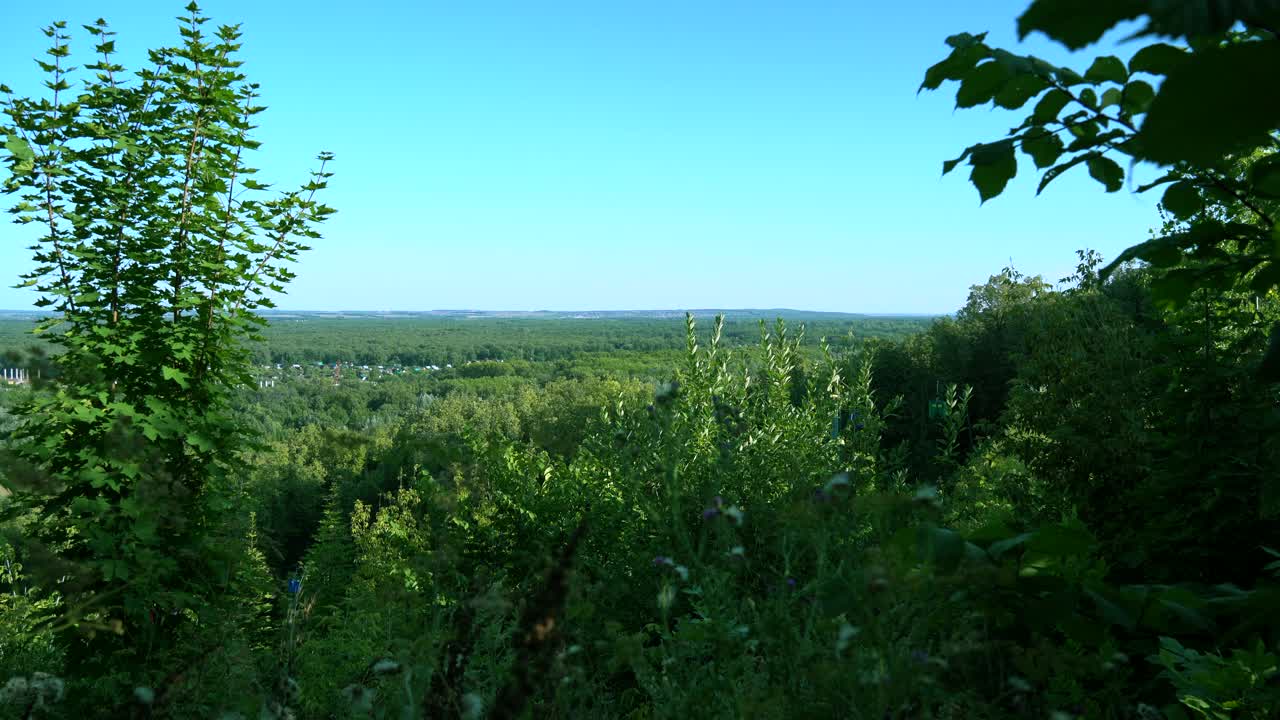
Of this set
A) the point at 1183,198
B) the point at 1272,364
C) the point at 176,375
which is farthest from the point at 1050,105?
the point at 176,375

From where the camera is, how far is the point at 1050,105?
1732mm

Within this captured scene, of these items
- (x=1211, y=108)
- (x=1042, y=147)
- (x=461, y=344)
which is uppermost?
(x=1042, y=147)

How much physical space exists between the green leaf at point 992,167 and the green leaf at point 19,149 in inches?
220

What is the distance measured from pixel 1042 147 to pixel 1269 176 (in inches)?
17.0

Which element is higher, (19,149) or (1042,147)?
(19,149)

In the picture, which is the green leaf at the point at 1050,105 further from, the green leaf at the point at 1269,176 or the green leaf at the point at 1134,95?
the green leaf at the point at 1269,176

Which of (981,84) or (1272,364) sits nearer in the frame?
(1272,364)

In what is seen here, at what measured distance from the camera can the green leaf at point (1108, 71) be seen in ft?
5.67

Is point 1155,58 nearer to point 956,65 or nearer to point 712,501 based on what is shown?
point 956,65

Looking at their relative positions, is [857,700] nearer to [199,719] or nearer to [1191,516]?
[1191,516]

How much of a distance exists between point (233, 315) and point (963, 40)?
5.16 metres

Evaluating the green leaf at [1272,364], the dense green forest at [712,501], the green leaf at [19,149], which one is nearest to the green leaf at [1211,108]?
the dense green forest at [712,501]

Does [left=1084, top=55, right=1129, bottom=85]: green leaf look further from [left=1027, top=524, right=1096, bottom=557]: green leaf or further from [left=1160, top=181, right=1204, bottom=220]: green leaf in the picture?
[left=1027, top=524, right=1096, bottom=557]: green leaf

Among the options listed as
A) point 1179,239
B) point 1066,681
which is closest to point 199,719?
point 1066,681
